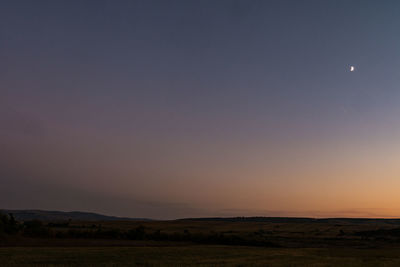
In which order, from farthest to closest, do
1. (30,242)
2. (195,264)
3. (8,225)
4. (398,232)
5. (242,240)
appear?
(398,232) < (242,240) < (8,225) < (30,242) < (195,264)

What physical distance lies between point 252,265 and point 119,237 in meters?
46.3

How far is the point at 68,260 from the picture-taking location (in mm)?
39844

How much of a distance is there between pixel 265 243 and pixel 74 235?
34468mm

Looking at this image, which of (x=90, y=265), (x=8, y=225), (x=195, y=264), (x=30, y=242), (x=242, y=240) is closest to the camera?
(x=90, y=265)

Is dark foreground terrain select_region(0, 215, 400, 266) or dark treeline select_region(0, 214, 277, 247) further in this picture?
dark treeline select_region(0, 214, 277, 247)

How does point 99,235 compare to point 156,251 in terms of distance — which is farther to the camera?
point 99,235

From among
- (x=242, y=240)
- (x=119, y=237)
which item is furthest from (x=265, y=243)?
(x=119, y=237)

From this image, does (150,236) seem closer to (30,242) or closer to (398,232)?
(30,242)

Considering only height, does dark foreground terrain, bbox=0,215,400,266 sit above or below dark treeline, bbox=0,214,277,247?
below

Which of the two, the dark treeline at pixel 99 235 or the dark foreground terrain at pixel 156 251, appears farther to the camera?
the dark treeline at pixel 99 235

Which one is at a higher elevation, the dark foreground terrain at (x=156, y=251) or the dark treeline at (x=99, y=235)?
the dark treeline at (x=99, y=235)

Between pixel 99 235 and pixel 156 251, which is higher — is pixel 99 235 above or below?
above

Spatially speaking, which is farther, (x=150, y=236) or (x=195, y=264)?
(x=150, y=236)

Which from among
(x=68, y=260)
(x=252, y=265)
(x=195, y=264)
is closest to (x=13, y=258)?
(x=68, y=260)
